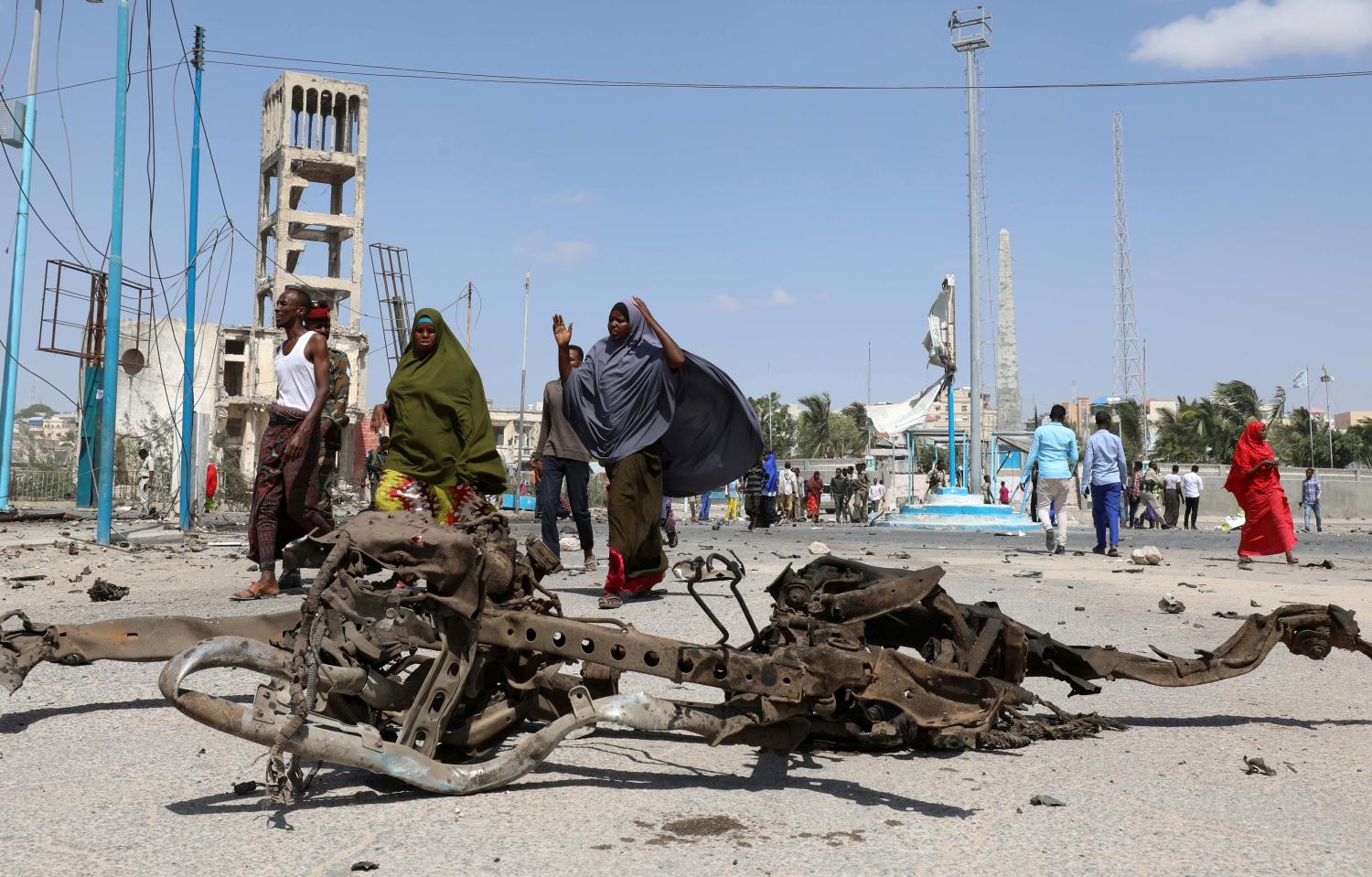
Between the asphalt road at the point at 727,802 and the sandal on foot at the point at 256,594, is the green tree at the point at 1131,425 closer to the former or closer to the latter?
the sandal on foot at the point at 256,594

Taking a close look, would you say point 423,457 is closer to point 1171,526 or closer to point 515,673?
point 515,673

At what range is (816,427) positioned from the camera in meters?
90.6

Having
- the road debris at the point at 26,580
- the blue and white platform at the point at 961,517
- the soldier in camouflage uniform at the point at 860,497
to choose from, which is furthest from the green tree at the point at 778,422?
the road debris at the point at 26,580

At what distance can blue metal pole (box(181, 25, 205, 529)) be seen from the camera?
585 inches

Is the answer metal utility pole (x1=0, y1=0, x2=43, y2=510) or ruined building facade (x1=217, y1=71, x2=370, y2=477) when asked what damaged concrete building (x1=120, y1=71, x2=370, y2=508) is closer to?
ruined building facade (x1=217, y1=71, x2=370, y2=477)

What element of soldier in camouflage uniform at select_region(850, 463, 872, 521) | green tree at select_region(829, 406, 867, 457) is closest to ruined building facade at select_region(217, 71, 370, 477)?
soldier in camouflage uniform at select_region(850, 463, 872, 521)

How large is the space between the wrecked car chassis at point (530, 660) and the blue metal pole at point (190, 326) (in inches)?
496

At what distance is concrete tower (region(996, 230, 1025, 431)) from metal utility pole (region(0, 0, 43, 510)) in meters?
61.1

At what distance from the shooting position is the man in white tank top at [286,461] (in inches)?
251

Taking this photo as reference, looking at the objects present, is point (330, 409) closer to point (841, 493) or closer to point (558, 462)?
point (558, 462)

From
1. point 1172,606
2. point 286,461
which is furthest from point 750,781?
point 1172,606

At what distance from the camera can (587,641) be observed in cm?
263

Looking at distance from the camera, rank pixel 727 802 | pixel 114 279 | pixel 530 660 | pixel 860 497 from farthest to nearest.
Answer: pixel 860 497 → pixel 114 279 → pixel 530 660 → pixel 727 802

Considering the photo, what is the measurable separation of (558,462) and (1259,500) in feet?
25.9
